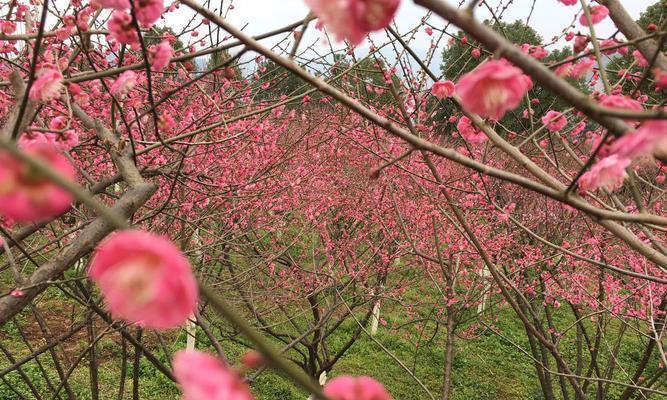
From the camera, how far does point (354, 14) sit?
0.76 metres

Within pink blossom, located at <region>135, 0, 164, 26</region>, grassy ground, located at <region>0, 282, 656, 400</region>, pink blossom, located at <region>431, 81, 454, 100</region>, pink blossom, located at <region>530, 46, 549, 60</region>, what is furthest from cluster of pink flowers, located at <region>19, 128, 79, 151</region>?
grassy ground, located at <region>0, 282, 656, 400</region>

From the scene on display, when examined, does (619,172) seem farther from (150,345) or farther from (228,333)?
(150,345)

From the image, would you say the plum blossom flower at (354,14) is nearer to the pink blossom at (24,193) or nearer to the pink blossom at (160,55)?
the pink blossom at (24,193)

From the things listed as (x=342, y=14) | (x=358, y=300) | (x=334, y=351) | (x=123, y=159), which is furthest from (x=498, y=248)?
(x=342, y=14)

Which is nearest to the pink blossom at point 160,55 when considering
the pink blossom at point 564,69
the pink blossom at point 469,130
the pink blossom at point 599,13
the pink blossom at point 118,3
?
the pink blossom at point 118,3

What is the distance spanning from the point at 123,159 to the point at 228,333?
341cm

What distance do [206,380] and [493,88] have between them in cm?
86

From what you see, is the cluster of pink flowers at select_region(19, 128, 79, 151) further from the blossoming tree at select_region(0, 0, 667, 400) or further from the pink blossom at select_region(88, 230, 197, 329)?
the pink blossom at select_region(88, 230, 197, 329)

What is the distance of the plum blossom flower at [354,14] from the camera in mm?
755

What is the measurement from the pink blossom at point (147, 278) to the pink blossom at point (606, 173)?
1031 millimetres

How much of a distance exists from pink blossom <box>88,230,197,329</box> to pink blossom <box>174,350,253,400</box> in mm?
60

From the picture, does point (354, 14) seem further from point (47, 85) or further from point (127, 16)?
point (47, 85)

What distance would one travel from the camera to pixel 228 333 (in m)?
5.16

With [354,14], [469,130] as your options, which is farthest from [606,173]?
[354,14]
